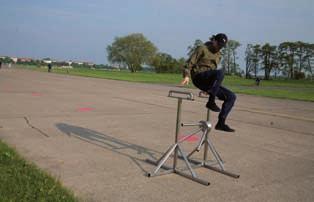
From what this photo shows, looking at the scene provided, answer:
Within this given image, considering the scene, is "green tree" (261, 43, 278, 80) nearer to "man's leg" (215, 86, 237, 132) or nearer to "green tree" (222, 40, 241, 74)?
"green tree" (222, 40, 241, 74)

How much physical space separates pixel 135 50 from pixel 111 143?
391 feet

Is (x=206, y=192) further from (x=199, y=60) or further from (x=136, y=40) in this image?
(x=136, y=40)

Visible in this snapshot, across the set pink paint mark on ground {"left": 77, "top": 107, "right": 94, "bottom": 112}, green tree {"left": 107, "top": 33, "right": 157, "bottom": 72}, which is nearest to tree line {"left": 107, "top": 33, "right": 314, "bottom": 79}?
green tree {"left": 107, "top": 33, "right": 157, "bottom": 72}

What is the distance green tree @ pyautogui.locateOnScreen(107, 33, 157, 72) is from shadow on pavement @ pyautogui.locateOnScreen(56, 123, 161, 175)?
115253 millimetres

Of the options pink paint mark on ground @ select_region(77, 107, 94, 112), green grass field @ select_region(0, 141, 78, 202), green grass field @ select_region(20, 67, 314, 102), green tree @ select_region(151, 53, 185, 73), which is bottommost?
green grass field @ select_region(0, 141, 78, 202)

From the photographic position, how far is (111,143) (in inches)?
288

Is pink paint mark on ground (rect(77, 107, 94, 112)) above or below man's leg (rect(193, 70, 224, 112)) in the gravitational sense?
below

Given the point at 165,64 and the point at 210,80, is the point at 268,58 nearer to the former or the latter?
the point at 165,64

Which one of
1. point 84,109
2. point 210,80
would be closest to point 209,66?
point 210,80

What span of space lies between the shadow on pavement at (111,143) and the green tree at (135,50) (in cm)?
11525

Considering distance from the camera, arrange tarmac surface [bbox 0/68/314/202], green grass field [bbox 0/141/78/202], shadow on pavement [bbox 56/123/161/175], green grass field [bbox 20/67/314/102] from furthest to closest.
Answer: green grass field [bbox 20/67/314/102] → shadow on pavement [bbox 56/123/161/175] → tarmac surface [bbox 0/68/314/202] → green grass field [bbox 0/141/78/202]

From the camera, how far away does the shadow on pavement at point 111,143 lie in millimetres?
6388

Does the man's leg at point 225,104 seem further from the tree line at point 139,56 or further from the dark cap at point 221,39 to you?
the tree line at point 139,56

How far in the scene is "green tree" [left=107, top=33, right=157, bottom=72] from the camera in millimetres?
124500
